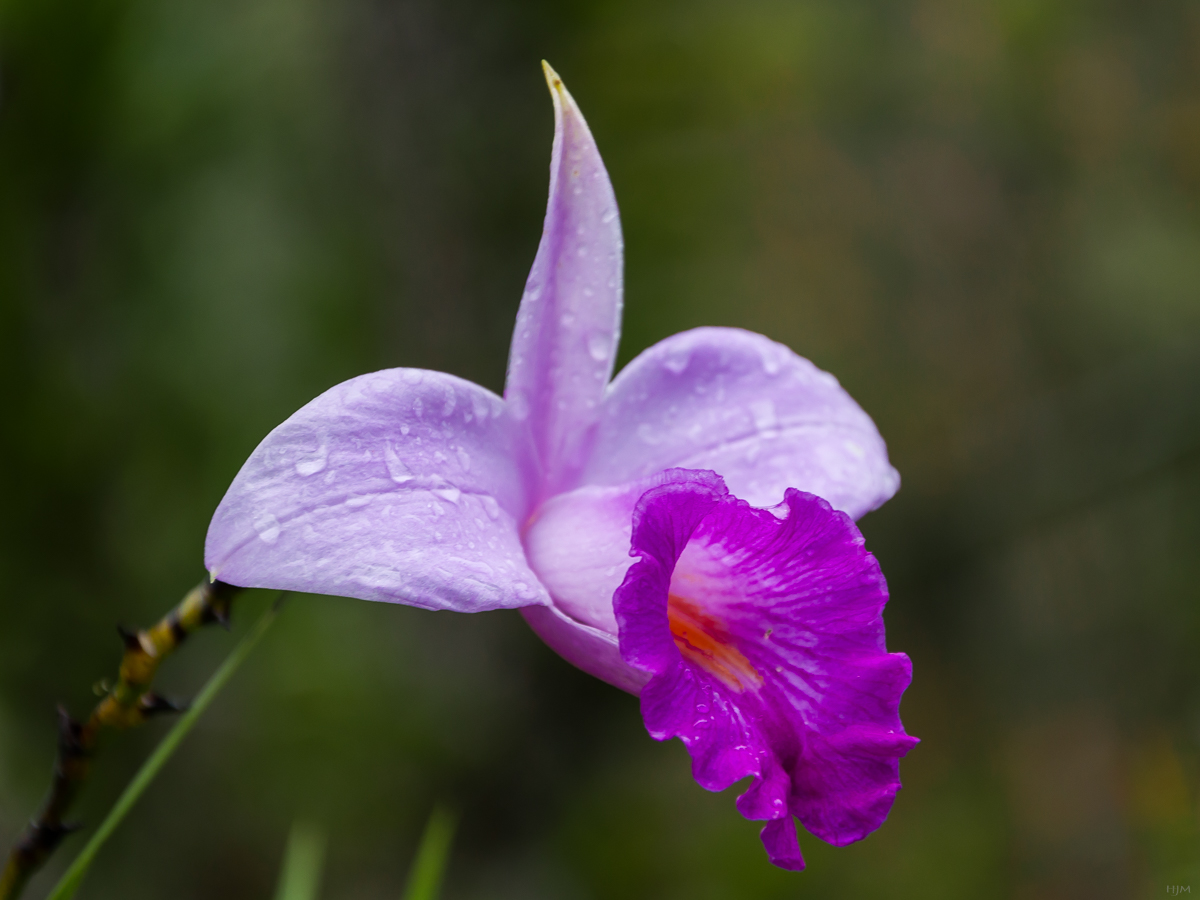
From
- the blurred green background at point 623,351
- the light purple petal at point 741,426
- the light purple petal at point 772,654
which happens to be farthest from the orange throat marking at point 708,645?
the blurred green background at point 623,351

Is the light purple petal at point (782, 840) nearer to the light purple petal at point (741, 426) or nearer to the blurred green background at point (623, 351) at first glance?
the light purple petal at point (741, 426)

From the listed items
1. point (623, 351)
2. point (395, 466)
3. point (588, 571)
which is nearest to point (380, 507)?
point (395, 466)

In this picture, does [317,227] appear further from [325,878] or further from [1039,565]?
[1039,565]

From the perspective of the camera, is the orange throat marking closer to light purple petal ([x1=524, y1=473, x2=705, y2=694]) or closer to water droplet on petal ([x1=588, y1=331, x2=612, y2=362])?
light purple petal ([x1=524, y1=473, x2=705, y2=694])

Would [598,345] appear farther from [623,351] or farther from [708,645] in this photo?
[623,351]

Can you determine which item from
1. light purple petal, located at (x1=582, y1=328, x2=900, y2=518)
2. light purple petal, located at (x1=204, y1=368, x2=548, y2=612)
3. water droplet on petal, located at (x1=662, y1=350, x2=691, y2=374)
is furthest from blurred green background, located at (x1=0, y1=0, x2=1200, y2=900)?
light purple petal, located at (x1=204, y1=368, x2=548, y2=612)

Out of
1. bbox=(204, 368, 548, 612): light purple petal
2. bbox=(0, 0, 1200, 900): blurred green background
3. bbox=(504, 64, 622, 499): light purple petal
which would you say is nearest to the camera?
bbox=(204, 368, 548, 612): light purple petal
